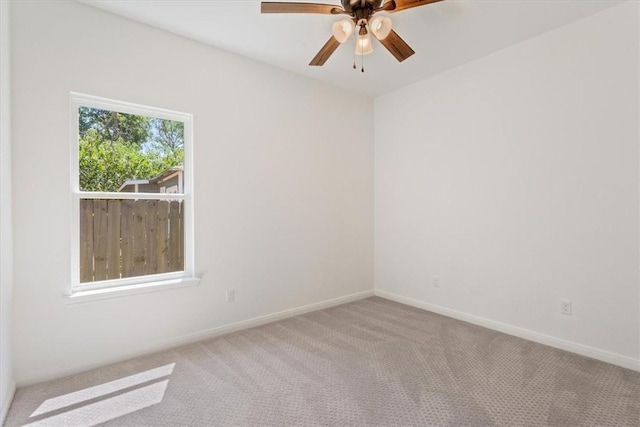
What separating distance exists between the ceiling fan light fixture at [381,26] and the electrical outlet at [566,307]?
8.50 ft

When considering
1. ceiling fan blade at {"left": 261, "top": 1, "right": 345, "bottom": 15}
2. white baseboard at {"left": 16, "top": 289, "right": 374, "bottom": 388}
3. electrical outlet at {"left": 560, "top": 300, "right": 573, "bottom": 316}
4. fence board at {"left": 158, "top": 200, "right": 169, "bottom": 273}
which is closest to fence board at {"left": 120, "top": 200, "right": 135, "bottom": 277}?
fence board at {"left": 158, "top": 200, "right": 169, "bottom": 273}

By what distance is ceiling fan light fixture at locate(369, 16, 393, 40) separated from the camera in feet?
6.84

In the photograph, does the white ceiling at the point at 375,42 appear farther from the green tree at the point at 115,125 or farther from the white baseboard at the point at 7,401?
the white baseboard at the point at 7,401

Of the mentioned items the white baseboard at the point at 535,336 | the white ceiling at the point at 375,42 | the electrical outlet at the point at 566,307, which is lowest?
the white baseboard at the point at 535,336

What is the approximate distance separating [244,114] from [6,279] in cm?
217

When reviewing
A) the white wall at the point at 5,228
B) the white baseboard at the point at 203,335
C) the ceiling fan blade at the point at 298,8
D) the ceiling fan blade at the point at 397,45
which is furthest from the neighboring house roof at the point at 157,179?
the ceiling fan blade at the point at 397,45

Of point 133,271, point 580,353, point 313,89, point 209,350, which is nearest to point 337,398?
point 209,350

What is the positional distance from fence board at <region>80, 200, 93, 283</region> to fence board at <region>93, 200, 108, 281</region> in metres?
0.03

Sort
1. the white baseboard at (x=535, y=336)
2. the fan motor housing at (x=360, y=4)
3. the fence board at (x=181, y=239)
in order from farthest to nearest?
the fence board at (x=181, y=239), the white baseboard at (x=535, y=336), the fan motor housing at (x=360, y=4)

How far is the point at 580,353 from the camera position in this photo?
2.60m

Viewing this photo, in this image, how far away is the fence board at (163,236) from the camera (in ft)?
9.18

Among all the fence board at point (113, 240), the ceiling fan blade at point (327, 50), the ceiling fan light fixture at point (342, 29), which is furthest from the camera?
the fence board at point (113, 240)

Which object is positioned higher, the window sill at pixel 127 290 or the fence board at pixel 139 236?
the fence board at pixel 139 236

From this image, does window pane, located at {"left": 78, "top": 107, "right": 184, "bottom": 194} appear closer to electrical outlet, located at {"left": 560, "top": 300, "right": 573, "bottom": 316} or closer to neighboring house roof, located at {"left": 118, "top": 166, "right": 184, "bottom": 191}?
neighboring house roof, located at {"left": 118, "top": 166, "right": 184, "bottom": 191}
